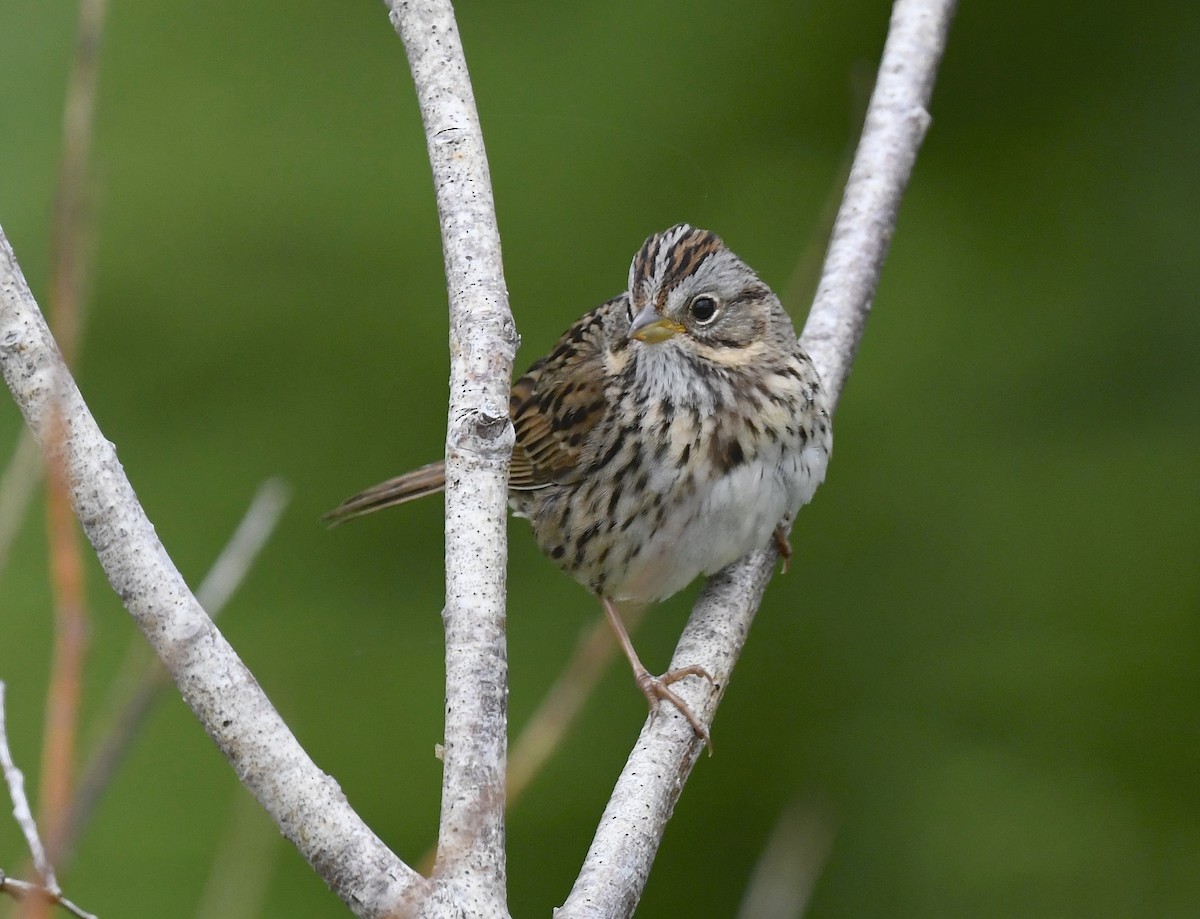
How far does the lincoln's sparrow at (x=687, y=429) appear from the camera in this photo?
7.63ft

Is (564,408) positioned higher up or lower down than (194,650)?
higher up

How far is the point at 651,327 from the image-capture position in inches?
89.1

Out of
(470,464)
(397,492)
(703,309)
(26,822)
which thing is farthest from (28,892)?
(397,492)

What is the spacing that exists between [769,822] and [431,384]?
1.29 m

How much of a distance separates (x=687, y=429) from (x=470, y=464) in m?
0.90

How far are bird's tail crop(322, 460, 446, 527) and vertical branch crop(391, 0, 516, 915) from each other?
1.08 m

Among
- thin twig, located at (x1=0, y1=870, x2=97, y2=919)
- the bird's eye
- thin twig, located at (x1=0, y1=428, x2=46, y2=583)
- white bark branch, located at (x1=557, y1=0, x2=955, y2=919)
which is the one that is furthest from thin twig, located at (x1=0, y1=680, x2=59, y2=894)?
the bird's eye

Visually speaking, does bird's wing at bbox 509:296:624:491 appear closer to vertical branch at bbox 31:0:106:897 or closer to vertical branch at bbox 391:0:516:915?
vertical branch at bbox 391:0:516:915

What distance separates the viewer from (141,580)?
Result: 1.27 m

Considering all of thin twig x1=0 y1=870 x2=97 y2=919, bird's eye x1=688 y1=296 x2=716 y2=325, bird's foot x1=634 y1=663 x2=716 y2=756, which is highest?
bird's eye x1=688 y1=296 x2=716 y2=325

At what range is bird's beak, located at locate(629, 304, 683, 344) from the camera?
225 centimetres

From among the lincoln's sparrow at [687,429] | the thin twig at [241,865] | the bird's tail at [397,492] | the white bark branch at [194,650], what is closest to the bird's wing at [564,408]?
the lincoln's sparrow at [687,429]

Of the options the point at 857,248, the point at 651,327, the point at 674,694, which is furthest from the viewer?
the point at 857,248

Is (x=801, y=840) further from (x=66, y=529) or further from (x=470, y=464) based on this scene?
(x=66, y=529)
